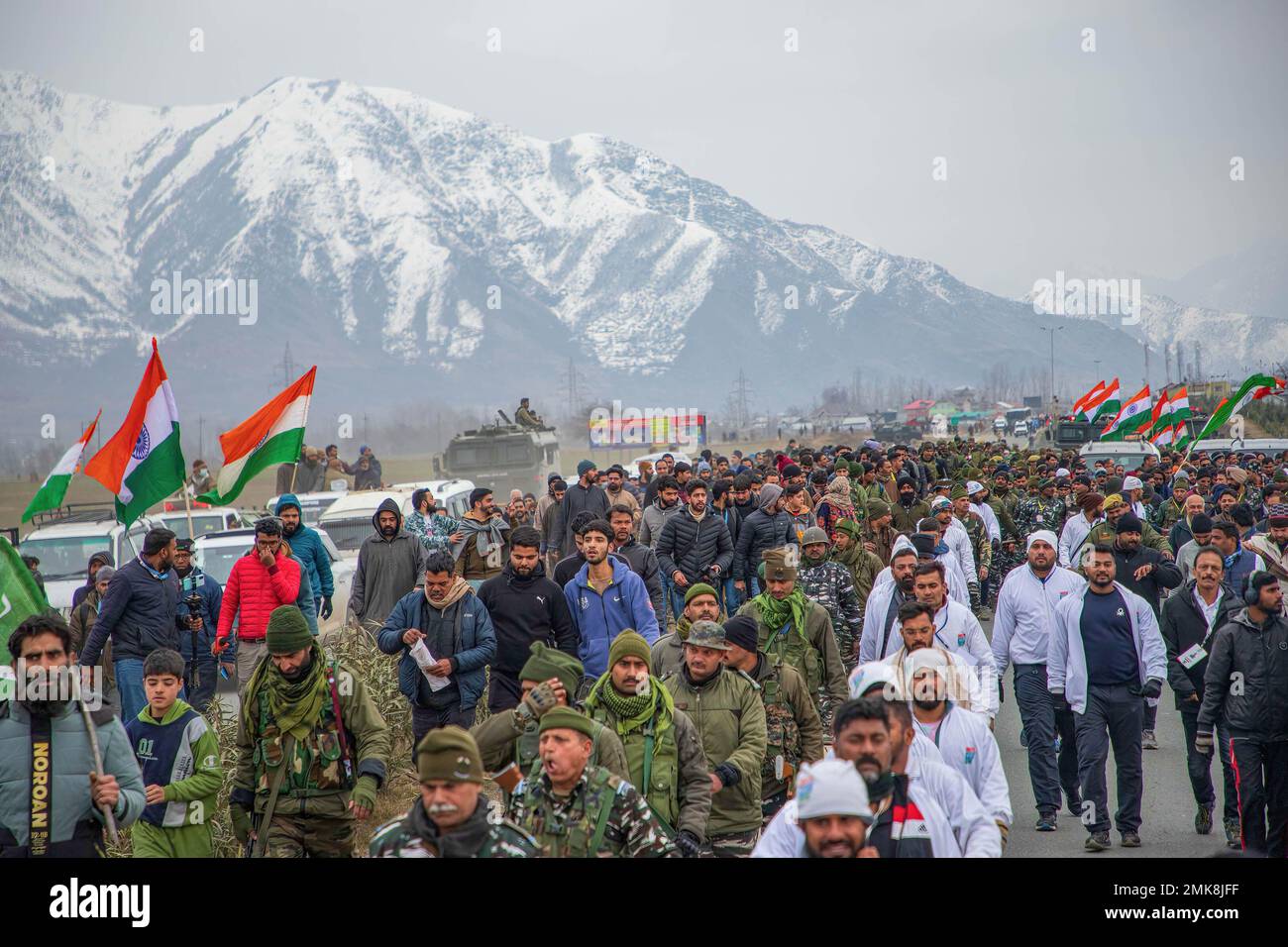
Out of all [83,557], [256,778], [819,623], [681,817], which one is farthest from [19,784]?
[83,557]

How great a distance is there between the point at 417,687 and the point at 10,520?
1959 inches

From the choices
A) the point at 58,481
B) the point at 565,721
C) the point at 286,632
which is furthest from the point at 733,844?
the point at 58,481

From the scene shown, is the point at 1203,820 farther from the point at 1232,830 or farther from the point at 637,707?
the point at 637,707

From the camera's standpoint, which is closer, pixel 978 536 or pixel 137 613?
pixel 137 613

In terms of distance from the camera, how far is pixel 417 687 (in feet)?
29.1

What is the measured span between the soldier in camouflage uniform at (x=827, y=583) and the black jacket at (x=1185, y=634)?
205 centimetres

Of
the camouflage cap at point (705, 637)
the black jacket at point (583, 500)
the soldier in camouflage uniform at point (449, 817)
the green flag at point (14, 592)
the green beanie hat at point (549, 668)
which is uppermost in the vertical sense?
the black jacket at point (583, 500)

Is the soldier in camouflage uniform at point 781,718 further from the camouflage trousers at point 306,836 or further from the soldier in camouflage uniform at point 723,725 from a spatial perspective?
the camouflage trousers at point 306,836

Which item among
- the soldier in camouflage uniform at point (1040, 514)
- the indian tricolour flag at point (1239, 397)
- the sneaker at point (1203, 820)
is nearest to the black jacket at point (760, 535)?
the soldier in camouflage uniform at point (1040, 514)

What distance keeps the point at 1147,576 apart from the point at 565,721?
708 centimetres

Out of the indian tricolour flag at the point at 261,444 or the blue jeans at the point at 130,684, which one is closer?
the blue jeans at the point at 130,684

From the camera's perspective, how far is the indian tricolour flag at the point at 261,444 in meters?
14.3

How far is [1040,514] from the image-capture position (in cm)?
1662
